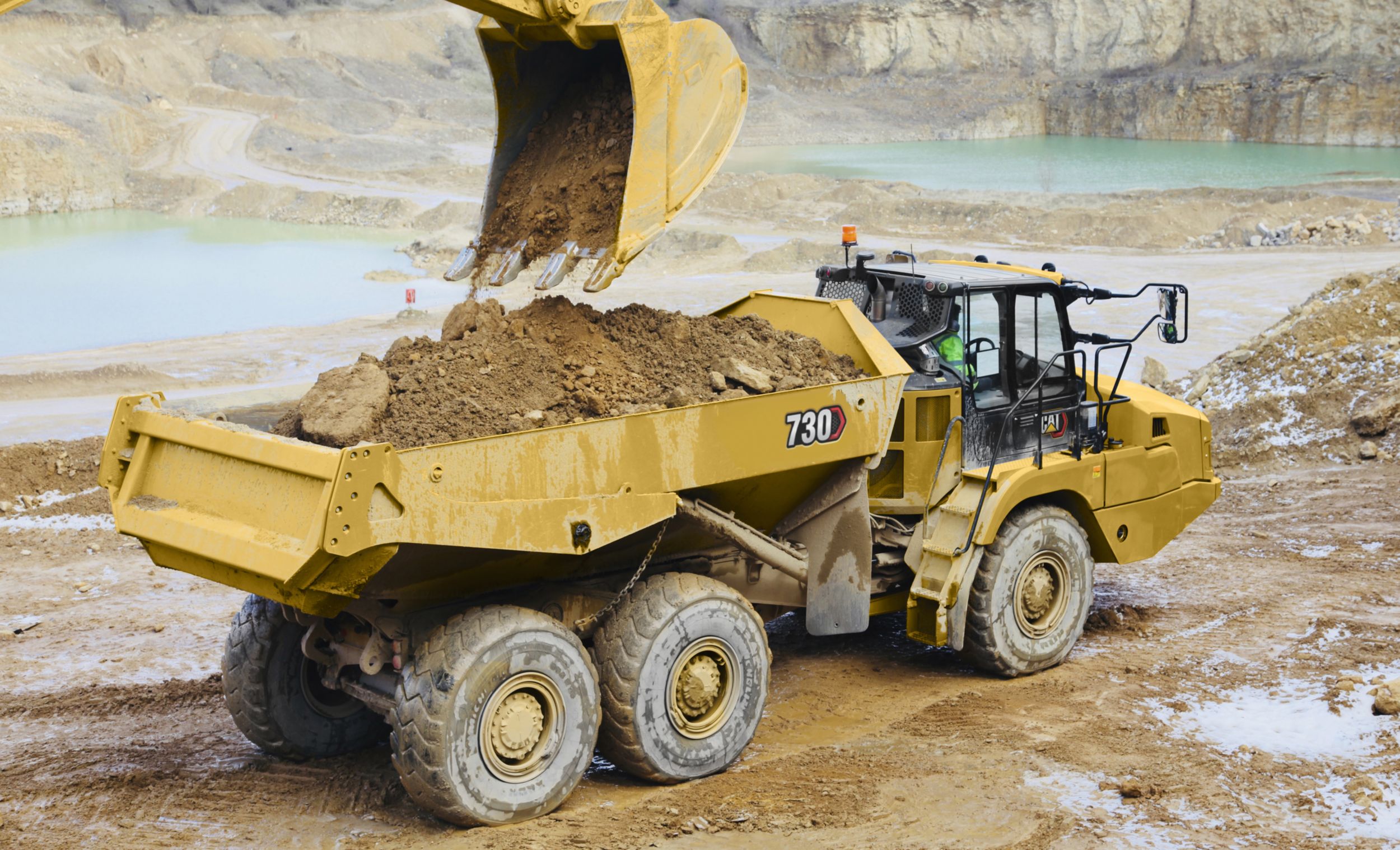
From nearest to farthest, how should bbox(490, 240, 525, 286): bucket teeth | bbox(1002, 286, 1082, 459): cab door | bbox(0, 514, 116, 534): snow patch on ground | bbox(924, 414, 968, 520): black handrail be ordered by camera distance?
bbox(490, 240, 525, 286): bucket teeth < bbox(924, 414, 968, 520): black handrail < bbox(1002, 286, 1082, 459): cab door < bbox(0, 514, 116, 534): snow patch on ground

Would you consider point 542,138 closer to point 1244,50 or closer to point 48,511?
point 48,511

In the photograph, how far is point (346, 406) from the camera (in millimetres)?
5508

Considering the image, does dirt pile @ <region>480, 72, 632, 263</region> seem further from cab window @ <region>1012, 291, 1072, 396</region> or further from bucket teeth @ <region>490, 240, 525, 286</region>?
cab window @ <region>1012, 291, 1072, 396</region>

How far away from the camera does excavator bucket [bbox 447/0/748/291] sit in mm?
6215

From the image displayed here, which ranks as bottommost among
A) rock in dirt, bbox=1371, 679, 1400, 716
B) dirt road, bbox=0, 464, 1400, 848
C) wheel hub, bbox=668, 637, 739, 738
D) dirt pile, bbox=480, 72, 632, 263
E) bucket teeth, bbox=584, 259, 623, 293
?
dirt road, bbox=0, 464, 1400, 848

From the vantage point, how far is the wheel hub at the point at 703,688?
5945 millimetres

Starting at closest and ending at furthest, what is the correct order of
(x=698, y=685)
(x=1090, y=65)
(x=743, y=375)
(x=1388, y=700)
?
(x=698, y=685), (x=743, y=375), (x=1388, y=700), (x=1090, y=65)

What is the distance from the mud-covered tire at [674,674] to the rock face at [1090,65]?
66039 millimetres

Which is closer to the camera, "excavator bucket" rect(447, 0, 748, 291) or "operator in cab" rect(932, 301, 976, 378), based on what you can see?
"excavator bucket" rect(447, 0, 748, 291)

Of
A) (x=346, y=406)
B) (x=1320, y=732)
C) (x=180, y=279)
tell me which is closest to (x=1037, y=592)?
(x=1320, y=732)

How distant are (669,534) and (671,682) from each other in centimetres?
71

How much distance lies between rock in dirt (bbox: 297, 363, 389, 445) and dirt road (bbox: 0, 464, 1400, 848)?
1.72 metres

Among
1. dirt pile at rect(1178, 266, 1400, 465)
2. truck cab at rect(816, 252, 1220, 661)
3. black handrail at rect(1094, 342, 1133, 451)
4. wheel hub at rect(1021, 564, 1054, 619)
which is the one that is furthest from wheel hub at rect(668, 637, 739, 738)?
dirt pile at rect(1178, 266, 1400, 465)

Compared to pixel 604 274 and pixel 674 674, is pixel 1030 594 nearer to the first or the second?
pixel 674 674
